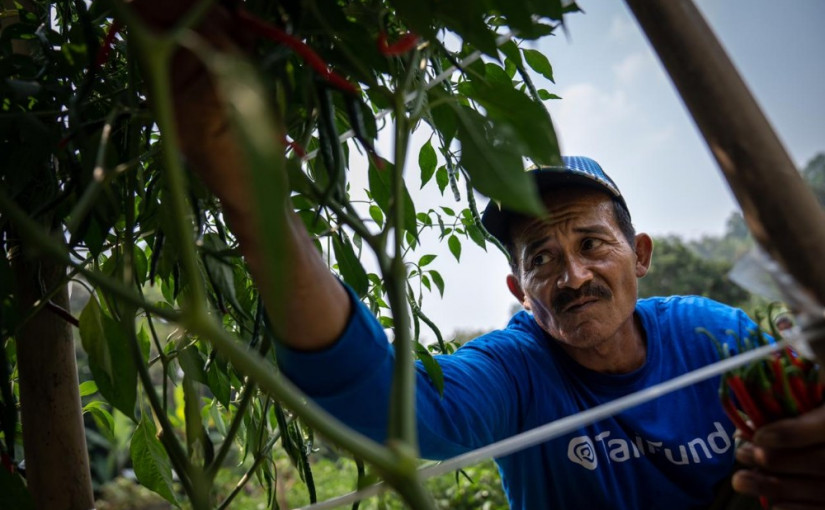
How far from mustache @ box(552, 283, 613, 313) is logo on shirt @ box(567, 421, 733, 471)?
7.3 inches

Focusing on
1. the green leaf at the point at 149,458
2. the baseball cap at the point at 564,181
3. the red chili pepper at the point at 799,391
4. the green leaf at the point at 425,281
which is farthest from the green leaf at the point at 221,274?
the baseball cap at the point at 564,181

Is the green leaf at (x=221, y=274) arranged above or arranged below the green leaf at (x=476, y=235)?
below

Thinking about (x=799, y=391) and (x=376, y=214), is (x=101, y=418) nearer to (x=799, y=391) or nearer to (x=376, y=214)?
(x=376, y=214)

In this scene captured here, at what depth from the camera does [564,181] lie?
1026mm

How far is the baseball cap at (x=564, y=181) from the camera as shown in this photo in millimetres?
1006

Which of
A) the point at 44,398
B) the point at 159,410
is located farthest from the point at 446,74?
the point at 44,398

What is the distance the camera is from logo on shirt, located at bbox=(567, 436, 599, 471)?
35.4 inches

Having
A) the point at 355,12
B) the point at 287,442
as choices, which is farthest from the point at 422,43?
the point at 287,442

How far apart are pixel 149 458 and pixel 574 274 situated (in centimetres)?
60

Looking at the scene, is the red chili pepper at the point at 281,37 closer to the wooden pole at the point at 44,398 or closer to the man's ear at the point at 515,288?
the wooden pole at the point at 44,398

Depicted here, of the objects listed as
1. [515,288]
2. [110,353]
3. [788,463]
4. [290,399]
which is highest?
[515,288]

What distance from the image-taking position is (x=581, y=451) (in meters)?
0.91

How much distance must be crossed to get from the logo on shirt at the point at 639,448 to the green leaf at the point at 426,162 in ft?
1.43

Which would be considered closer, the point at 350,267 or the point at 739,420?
Result: the point at 739,420
